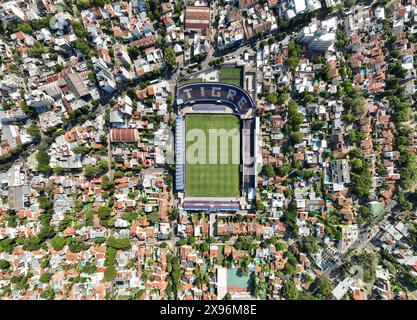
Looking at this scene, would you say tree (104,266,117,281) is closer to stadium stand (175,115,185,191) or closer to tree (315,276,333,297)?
stadium stand (175,115,185,191)

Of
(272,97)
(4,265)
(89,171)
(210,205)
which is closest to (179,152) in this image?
(210,205)

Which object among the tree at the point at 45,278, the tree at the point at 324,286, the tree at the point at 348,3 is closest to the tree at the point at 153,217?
the tree at the point at 45,278

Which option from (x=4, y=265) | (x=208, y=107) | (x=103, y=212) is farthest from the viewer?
(x=208, y=107)

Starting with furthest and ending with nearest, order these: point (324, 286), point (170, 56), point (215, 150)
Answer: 1. point (215, 150)
2. point (170, 56)
3. point (324, 286)

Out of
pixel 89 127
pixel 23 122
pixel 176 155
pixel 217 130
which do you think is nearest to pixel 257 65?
pixel 217 130

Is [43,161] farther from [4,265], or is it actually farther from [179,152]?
[179,152]

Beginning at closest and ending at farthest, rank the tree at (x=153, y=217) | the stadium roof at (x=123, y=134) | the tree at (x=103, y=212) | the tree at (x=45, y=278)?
the tree at (x=45, y=278), the tree at (x=103, y=212), the stadium roof at (x=123, y=134), the tree at (x=153, y=217)

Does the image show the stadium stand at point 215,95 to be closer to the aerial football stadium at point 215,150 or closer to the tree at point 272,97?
the aerial football stadium at point 215,150

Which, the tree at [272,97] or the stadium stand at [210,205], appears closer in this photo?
the tree at [272,97]
